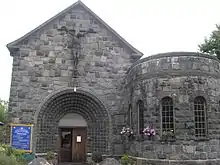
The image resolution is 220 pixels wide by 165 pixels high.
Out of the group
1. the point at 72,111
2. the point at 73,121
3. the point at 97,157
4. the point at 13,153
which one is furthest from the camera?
the point at 73,121

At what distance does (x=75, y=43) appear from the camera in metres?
14.3

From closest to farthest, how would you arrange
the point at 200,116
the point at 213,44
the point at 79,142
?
the point at 200,116 → the point at 79,142 → the point at 213,44

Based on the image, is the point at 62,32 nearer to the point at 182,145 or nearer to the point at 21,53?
the point at 21,53

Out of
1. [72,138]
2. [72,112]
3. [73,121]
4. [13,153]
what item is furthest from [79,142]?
[13,153]

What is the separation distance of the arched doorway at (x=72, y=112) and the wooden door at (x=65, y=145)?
75cm

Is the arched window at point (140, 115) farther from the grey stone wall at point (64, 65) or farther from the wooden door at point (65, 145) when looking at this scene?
the wooden door at point (65, 145)

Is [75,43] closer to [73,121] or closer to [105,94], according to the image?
[105,94]

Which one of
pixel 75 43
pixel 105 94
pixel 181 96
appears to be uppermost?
pixel 75 43

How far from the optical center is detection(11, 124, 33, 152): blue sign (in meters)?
13.0

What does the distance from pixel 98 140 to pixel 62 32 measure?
19.2 ft

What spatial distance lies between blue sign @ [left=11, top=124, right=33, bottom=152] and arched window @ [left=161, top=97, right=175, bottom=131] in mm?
6299

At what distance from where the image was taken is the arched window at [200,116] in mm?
10930

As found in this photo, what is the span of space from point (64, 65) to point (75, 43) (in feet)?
4.22

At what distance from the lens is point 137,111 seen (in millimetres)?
12266
